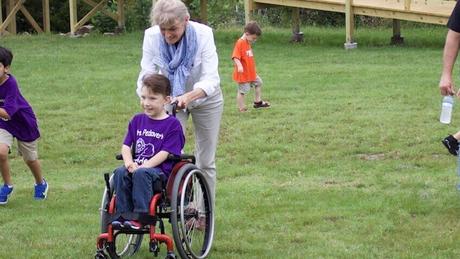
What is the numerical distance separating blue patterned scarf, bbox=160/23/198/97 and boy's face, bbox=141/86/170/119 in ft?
0.94

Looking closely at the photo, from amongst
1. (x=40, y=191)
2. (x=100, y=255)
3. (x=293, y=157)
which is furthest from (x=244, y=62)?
(x=100, y=255)

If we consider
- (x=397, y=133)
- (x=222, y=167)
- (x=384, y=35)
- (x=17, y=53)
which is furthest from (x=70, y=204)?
(x=384, y=35)

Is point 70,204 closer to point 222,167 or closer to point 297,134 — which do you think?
point 222,167

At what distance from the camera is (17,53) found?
19344 mm

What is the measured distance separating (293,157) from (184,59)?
392 cm

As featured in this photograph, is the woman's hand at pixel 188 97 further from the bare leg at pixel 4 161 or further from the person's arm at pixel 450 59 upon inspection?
the bare leg at pixel 4 161

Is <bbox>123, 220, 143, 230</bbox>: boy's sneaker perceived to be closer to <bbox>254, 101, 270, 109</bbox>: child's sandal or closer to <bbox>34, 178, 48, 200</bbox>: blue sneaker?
<bbox>34, 178, 48, 200</bbox>: blue sneaker

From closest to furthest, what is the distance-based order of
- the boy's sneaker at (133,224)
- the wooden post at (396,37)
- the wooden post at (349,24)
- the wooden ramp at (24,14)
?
the boy's sneaker at (133,224) → the wooden post at (349,24) → the wooden post at (396,37) → the wooden ramp at (24,14)

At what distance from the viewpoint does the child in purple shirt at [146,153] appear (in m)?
5.41

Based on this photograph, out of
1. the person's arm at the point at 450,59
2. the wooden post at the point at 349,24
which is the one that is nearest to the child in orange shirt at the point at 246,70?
the person's arm at the point at 450,59

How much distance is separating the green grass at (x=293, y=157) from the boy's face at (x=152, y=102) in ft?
3.19

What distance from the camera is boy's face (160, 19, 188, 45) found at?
19.2 ft

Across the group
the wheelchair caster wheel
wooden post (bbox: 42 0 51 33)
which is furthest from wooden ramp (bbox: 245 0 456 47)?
the wheelchair caster wheel

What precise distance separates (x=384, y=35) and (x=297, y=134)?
38.3 feet
